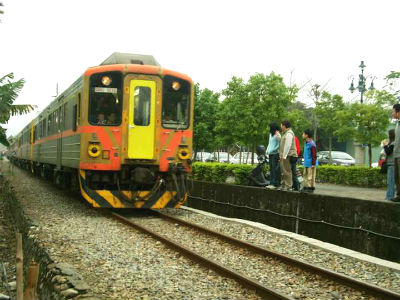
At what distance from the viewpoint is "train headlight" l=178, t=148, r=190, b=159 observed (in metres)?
11.3

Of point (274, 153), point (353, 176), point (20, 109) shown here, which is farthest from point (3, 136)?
point (353, 176)

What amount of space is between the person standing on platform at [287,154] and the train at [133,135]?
2034mm

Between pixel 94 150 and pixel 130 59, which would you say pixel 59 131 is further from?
pixel 94 150

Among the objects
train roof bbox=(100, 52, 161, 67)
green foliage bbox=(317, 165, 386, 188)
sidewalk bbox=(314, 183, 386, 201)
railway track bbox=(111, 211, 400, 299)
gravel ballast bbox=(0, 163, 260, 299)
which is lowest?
gravel ballast bbox=(0, 163, 260, 299)

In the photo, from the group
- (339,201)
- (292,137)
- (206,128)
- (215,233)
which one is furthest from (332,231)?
(206,128)

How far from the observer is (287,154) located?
11.0 metres

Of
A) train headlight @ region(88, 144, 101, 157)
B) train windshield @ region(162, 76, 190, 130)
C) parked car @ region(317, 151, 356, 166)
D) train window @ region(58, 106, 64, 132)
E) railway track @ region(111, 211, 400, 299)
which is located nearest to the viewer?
railway track @ region(111, 211, 400, 299)

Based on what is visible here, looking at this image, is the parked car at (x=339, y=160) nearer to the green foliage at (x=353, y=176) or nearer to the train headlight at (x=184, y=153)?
the green foliage at (x=353, y=176)

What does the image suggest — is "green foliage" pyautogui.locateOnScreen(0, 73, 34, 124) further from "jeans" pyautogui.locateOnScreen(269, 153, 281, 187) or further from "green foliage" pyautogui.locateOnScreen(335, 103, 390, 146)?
"green foliage" pyautogui.locateOnScreen(335, 103, 390, 146)

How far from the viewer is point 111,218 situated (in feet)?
36.1

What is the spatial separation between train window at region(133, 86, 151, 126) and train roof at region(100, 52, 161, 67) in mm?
877

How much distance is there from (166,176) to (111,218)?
1.52 metres

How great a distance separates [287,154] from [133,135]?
330 centimetres

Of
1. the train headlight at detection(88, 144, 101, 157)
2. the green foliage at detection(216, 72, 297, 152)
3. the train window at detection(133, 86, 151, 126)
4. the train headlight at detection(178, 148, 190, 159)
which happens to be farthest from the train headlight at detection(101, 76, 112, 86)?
the green foliage at detection(216, 72, 297, 152)
